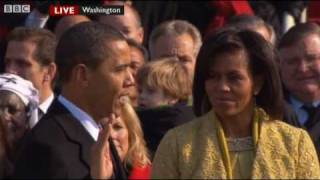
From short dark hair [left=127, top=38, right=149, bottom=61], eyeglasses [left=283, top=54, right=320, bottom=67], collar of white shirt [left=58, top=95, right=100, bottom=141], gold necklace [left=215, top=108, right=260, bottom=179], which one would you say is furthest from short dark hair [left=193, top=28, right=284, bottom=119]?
short dark hair [left=127, top=38, right=149, bottom=61]

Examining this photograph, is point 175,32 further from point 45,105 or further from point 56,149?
point 56,149

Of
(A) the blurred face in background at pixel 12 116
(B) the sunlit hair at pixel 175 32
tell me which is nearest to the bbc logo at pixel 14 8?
(A) the blurred face in background at pixel 12 116

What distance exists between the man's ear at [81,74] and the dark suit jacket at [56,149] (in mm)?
146

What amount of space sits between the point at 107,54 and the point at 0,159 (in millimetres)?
874

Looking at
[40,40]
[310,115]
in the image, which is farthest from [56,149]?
[40,40]

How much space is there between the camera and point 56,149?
4.80 meters

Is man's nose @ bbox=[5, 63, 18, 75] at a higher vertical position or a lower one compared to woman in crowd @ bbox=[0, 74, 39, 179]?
higher

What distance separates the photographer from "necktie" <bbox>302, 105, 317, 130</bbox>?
23.0 feet

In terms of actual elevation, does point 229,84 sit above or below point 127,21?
below

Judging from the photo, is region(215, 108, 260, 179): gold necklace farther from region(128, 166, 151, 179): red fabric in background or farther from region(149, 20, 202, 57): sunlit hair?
region(149, 20, 202, 57): sunlit hair

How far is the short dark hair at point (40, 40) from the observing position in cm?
759

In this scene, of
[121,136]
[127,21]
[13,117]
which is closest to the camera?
[13,117]

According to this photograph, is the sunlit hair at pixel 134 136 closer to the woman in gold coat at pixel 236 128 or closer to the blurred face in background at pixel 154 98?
the blurred face in background at pixel 154 98

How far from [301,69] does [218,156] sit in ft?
7.83
